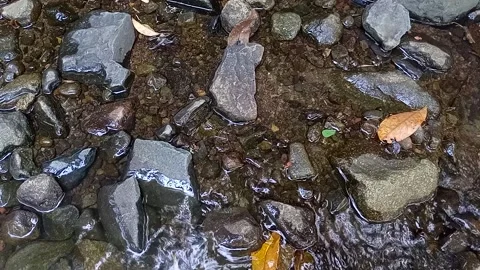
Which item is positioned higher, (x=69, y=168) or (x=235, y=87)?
(x=235, y=87)

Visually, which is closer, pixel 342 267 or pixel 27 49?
pixel 342 267

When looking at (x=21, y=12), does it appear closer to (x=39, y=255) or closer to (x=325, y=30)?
(x=39, y=255)

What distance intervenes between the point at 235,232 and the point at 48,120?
1.16 metres

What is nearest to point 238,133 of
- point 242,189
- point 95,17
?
point 242,189

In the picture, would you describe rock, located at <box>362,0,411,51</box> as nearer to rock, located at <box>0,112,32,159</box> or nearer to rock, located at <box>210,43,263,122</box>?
rock, located at <box>210,43,263,122</box>

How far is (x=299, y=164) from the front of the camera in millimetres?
2611

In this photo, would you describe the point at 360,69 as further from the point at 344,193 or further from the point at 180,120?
the point at 180,120

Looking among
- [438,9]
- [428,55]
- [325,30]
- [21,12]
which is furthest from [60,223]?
[438,9]

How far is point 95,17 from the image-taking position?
2.96 metres

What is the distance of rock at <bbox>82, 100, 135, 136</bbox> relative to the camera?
2705 mm

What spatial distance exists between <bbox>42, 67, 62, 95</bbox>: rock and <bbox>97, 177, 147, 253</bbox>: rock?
2.38ft

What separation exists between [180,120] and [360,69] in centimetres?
106

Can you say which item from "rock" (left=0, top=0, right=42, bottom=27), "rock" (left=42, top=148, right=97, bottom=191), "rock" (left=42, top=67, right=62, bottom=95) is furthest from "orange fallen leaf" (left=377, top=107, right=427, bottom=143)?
"rock" (left=0, top=0, right=42, bottom=27)

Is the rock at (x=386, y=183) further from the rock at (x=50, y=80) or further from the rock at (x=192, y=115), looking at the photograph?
the rock at (x=50, y=80)
